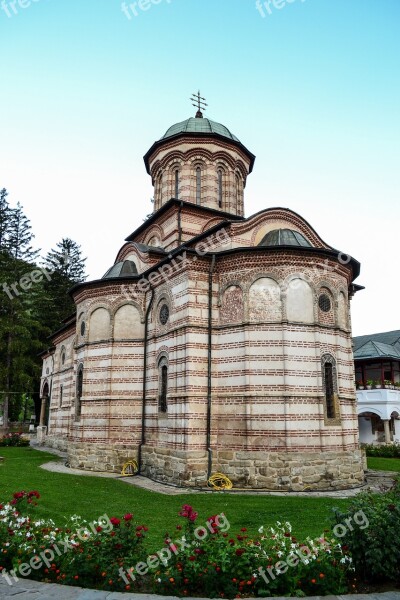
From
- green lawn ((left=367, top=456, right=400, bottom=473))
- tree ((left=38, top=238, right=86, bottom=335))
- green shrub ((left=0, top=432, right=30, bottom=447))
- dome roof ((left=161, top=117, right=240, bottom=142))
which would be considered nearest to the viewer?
green lawn ((left=367, top=456, right=400, bottom=473))

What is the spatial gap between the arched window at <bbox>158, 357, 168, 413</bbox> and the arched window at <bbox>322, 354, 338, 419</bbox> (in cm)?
403

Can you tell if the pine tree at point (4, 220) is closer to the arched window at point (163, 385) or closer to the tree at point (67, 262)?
the tree at point (67, 262)

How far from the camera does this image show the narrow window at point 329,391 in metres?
11.0

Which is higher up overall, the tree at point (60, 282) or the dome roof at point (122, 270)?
the tree at point (60, 282)

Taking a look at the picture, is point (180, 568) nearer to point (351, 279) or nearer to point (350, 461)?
point (350, 461)

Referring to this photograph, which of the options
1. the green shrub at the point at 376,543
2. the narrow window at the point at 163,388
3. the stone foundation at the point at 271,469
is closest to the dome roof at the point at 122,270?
the narrow window at the point at 163,388

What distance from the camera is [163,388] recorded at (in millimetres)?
12047

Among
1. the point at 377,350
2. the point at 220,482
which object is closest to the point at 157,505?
the point at 220,482

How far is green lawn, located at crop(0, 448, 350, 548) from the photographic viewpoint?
7005 millimetres

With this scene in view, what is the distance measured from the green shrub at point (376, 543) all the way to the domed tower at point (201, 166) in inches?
493

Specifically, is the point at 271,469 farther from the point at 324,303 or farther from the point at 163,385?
the point at 324,303

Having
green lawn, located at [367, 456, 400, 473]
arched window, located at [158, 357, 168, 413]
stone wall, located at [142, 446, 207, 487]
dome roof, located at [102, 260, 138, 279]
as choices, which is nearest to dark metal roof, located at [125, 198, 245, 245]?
dome roof, located at [102, 260, 138, 279]

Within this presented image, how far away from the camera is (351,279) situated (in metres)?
14.0

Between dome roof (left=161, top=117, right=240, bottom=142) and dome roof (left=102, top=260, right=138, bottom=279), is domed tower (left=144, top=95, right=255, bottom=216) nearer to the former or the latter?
dome roof (left=161, top=117, right=240, bottom=142)
